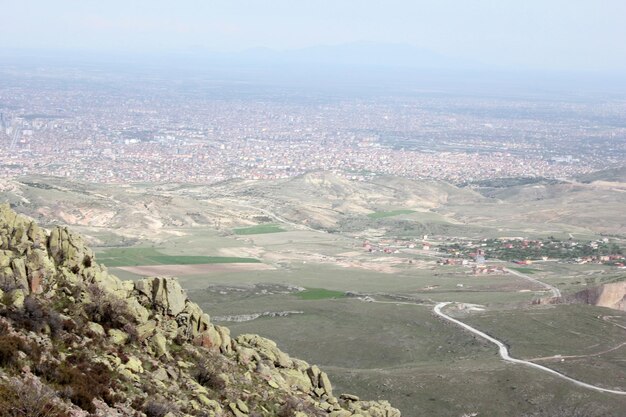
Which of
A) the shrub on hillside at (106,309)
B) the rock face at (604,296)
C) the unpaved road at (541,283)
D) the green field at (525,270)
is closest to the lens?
the shrub on hillside at (106,309)

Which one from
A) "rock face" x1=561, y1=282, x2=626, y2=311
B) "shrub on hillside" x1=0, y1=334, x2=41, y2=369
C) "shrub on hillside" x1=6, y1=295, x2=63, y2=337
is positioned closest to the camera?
"shrub on hillside" x1=0, y1=334, x2=41, y2=369

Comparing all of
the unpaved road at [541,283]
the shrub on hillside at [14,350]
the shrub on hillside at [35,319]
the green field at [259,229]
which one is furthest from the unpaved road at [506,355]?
the green field at [259,229]

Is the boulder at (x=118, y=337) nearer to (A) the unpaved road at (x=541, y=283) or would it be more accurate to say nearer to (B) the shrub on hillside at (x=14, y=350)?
(B) the shrub on hillside at (x=14, y=350)

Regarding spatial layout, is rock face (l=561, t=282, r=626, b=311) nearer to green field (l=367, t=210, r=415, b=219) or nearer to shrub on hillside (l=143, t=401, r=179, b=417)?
shrub on hillside (l=143, t=401, r=179, b=417)

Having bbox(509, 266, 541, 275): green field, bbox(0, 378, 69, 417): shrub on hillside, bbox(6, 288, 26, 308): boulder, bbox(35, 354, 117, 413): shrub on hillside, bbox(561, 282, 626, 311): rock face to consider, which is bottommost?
bbox(509, 266, 541, 275): green field

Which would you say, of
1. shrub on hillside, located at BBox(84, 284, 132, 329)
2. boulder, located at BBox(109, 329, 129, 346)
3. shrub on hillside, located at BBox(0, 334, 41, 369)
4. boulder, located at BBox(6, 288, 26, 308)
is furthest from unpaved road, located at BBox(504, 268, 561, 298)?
shrub on hillside, located at BBox(0, 334, 41, 369)

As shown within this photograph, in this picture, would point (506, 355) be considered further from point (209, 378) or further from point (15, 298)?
point (15, 298)
